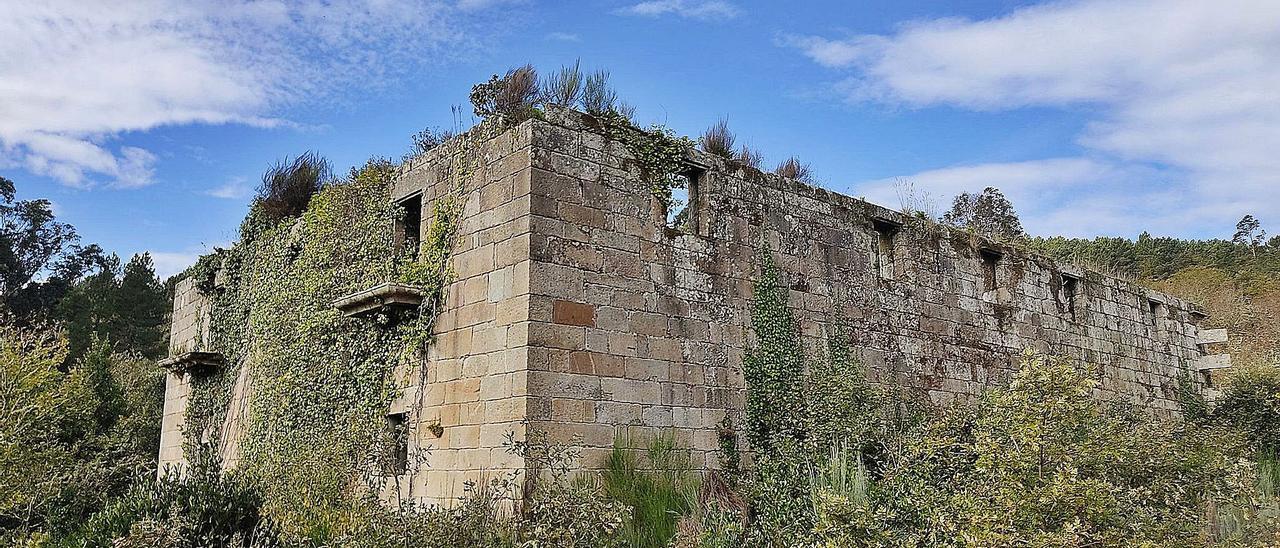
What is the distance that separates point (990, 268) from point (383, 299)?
330 inches

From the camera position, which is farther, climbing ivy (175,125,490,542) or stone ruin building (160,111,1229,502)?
climbing ivy (175,125,490,542)

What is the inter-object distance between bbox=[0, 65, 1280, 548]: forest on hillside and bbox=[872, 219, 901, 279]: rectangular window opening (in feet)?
2.59

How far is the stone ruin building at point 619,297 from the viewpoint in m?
9.21

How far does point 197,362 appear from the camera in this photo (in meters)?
13.7

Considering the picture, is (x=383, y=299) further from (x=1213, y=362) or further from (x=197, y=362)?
(x=1213, y=362)

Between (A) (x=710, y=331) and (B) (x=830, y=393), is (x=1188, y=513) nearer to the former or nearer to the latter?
(B) (x=830, y=393)

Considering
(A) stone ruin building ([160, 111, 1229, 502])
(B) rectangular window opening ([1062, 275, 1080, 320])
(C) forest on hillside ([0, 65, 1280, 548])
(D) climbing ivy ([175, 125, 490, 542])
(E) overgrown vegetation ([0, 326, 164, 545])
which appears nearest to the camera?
(C) forest on hillside ([0, 65, 1280, 548])

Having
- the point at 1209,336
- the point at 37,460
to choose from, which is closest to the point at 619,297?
the point at 37,460

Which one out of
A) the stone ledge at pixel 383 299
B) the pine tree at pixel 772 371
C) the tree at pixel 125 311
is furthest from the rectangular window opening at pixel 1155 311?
the tree at pixel 125 311

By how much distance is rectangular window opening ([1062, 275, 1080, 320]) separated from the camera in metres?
15.6

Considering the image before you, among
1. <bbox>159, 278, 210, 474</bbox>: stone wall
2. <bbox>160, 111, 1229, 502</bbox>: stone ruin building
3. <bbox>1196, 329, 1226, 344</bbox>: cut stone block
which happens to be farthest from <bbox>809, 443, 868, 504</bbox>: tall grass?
<bbox>1196, 329, 1226, 344</bbox>: cut stone block

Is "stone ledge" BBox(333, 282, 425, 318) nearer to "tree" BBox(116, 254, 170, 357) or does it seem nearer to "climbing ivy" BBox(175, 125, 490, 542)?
"climbing ivy" BBox(175, 125, 490, 542)

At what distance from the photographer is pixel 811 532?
25.9 ft

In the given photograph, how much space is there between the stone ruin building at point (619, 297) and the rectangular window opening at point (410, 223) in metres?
0.03
